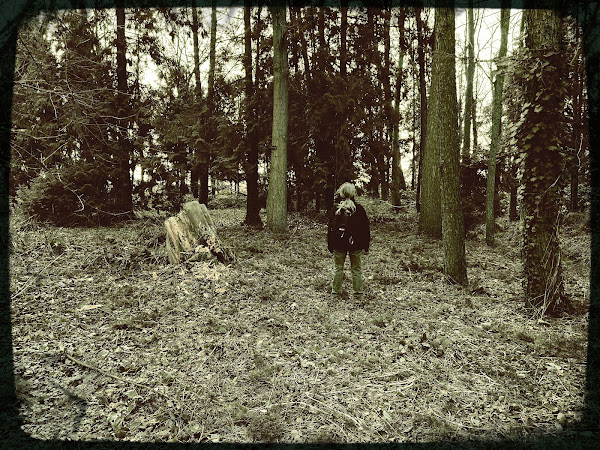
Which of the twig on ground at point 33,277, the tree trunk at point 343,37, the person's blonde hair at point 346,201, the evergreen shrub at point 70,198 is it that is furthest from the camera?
the tree trunk at point 343,37

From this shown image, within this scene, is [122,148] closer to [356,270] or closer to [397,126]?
[356,270]

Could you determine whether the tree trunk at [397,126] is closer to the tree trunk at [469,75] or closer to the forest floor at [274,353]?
the tree trunk at [469,75]

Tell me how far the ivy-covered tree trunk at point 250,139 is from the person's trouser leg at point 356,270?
7762 millimetres

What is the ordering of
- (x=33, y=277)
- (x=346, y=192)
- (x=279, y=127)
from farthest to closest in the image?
(x=279, y=127), (x=346, y=192), (x=33, y=277)

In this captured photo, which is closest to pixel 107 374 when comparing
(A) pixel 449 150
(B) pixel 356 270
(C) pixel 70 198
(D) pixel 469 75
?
(B) pixel 356 270

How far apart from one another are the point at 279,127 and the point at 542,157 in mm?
8616

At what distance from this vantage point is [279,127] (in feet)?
42.0

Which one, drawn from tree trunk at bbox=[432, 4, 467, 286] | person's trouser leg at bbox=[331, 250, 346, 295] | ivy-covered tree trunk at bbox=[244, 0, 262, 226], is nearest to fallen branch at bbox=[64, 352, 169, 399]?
person's trouser leg at bbox=[331, 250, 346, 295]

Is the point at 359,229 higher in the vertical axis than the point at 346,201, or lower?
lower

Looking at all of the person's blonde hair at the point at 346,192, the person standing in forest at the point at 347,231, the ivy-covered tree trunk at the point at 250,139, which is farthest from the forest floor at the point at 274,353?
the ivy-covered tree trunk at the point at 250,139

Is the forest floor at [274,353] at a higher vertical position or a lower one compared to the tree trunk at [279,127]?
lower

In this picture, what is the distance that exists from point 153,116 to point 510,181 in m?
13.7

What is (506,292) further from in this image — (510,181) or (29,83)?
(29,83)

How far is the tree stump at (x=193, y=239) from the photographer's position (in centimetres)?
853
